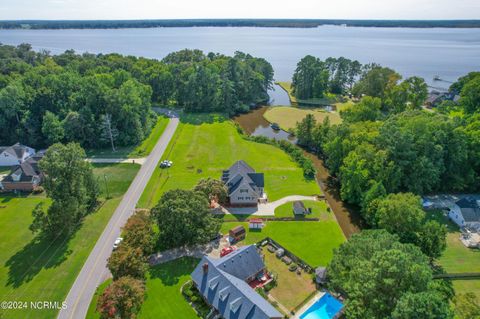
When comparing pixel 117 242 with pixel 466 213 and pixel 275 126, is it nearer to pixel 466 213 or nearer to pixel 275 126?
pixel 466 213

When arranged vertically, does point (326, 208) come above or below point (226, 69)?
below

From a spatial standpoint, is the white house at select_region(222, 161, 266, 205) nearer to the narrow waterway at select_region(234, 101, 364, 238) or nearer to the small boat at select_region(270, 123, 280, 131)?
the narrow waterway at select_region(234, 101, 364, 238)

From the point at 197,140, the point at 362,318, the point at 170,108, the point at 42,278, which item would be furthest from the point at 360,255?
the point at 170,108

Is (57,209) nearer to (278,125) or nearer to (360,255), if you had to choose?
(360,255)

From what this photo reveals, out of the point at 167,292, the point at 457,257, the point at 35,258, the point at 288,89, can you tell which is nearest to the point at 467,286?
the point at 457,257

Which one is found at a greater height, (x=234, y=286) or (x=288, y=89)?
(x=288, y=89)

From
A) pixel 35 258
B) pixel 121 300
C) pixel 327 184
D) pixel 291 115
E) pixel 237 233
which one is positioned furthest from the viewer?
pixel 291 115

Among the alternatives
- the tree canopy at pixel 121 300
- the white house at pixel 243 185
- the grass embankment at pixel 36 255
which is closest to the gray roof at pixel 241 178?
the white house at pixel 243 185
